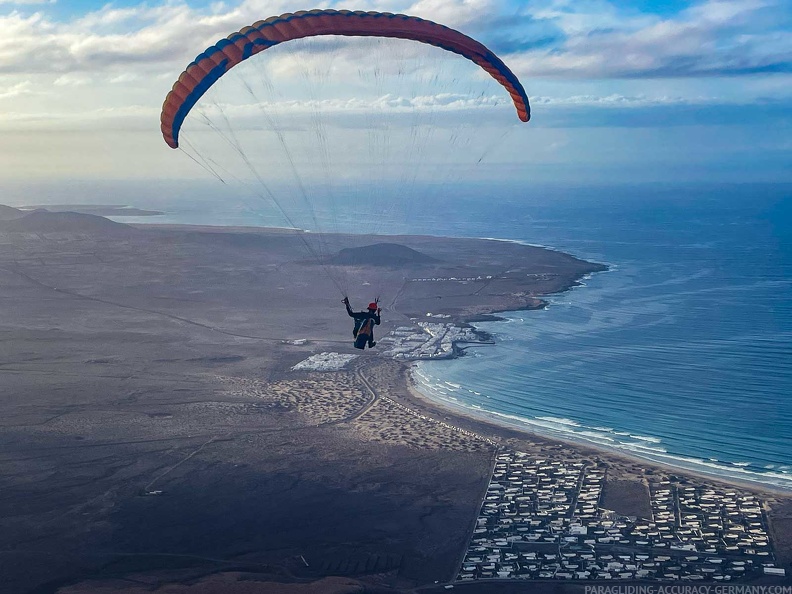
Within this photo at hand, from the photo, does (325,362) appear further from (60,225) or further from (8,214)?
(8,214)

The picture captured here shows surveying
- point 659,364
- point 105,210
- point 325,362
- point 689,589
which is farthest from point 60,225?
point 689,589

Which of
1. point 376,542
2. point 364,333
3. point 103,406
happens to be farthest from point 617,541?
point 103,406

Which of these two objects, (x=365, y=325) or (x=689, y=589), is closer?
(x=689, y=589)

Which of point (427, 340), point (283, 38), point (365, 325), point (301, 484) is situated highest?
point (283, 38)

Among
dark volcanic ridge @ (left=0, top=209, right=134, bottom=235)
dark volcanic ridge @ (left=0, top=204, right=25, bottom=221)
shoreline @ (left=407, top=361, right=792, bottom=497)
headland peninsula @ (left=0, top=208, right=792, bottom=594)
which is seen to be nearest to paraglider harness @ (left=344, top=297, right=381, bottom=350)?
headland peninsula @ (left=0, top=208, right=792, bottom=594)

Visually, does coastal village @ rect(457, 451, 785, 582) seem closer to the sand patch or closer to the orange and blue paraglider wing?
the orange and blue paraglider wing

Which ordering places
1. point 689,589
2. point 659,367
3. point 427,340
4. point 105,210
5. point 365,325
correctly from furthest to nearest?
point 105,210
point 427,340
point 659,367
point 365,325
point 689,589

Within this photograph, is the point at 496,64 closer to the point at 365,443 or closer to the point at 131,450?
the point at 365,443

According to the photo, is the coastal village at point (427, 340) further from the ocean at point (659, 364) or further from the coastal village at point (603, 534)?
the coastal village at point (603, 534)
